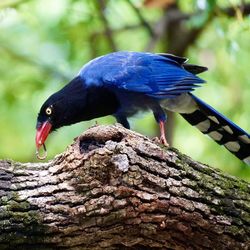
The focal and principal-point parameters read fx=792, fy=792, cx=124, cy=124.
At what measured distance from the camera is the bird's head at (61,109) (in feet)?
23.0

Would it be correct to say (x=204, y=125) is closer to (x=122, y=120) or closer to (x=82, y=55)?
(x=122, y=120)

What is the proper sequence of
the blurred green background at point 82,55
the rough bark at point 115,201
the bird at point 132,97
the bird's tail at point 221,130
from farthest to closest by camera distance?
the blurred green background at point 82,55 → the bird at point 132,97 → the bird's tail at point 221,130 → the rough bark at point 115,201

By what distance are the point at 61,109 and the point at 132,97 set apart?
641 mm

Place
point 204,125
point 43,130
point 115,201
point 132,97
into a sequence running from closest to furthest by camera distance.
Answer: point 115,201 → point 43,130 → point 132,97 → point 204,125

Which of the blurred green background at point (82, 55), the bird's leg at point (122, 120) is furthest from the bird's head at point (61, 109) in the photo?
the blurred green background at point (82, 55)

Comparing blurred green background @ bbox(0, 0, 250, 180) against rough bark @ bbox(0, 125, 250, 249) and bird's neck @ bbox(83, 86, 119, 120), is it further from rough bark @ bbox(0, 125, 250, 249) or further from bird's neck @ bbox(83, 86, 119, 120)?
rough bark @ bbox(0, 125, 250, 249)

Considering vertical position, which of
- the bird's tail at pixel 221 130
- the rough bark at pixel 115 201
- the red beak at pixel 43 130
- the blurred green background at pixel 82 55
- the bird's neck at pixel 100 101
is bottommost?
the rough bark at pixel 115 201

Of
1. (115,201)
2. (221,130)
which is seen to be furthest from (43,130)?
(115,201)

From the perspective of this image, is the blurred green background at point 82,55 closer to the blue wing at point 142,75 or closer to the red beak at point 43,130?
the blue wing at point 142,75

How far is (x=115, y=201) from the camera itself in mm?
4926

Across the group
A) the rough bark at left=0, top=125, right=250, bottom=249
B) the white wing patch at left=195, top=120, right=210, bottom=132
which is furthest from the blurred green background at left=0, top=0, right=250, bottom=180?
the rough bark at left=0, top=125, right=250, bottom=249

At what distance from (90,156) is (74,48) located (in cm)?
479

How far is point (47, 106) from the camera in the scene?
23.0 feet

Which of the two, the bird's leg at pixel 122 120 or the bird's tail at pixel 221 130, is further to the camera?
the bird's leg at pixel 122 120
